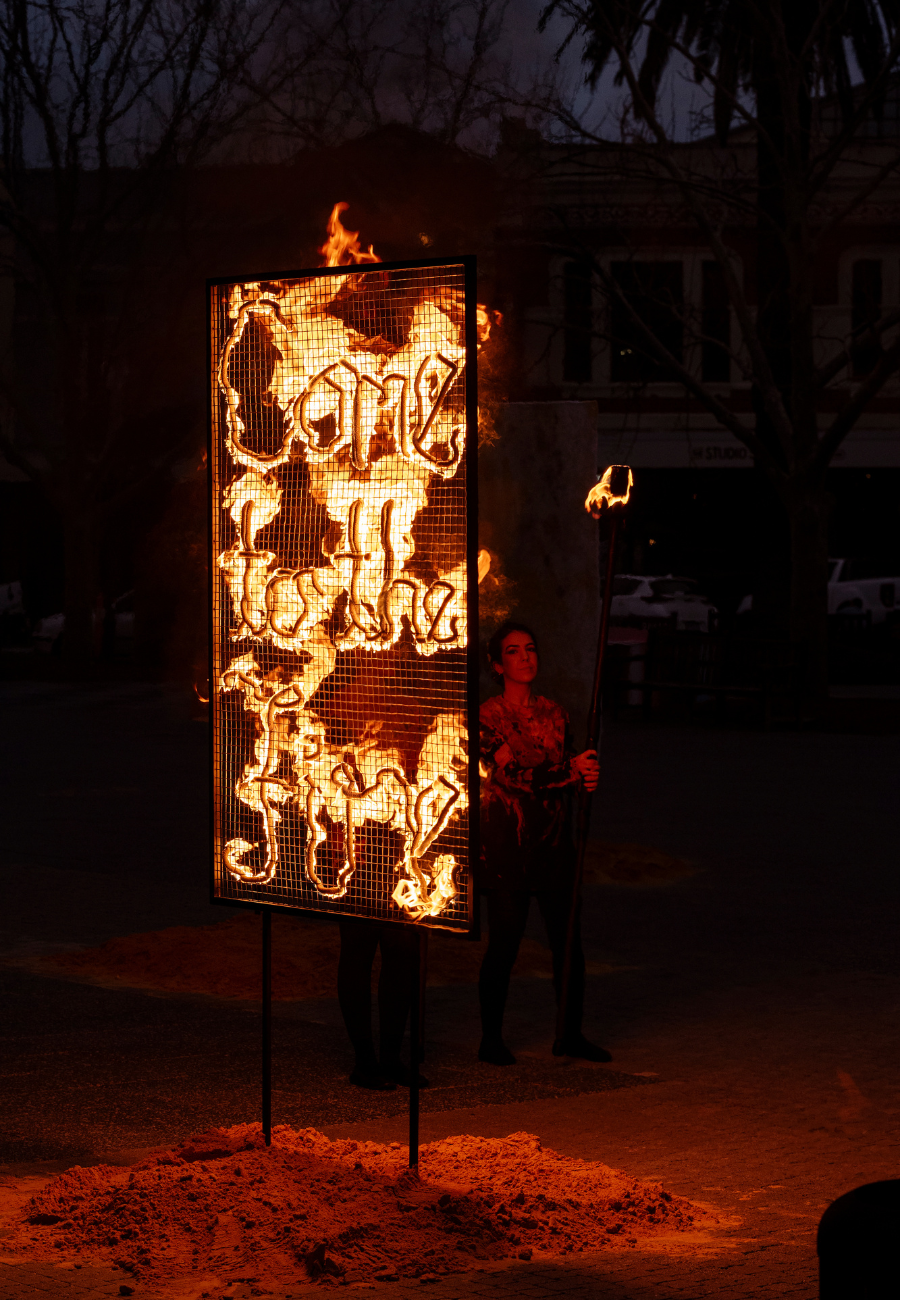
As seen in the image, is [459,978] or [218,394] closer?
[218,394]

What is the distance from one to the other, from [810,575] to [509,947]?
1888 centimetres

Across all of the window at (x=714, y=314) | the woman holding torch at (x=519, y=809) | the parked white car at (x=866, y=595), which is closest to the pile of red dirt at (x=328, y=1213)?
the woman holding torch at (x=519, y=809)

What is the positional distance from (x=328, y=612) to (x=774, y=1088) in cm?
268

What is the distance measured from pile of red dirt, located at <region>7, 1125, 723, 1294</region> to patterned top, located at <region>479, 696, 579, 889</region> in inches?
61.5

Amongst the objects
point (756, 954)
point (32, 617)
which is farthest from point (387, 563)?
point (32, 617)

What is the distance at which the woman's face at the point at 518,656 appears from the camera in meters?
6.89

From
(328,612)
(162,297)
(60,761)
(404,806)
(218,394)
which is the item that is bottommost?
(60,761)

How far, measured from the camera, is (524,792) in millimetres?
6961

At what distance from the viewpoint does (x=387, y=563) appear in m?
5.27

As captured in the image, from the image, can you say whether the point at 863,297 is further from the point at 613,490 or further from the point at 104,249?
the point at 613,490

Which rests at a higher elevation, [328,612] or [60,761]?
[328,612]

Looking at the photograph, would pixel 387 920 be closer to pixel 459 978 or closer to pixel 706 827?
pixel 459 978

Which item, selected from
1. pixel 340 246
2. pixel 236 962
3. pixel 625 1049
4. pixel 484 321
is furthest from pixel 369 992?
pixel 340 246

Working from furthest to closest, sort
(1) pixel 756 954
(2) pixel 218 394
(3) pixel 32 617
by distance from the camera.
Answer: (3) pixel 32 617, (1) pixel 756 954, (2) pixel 218 394
